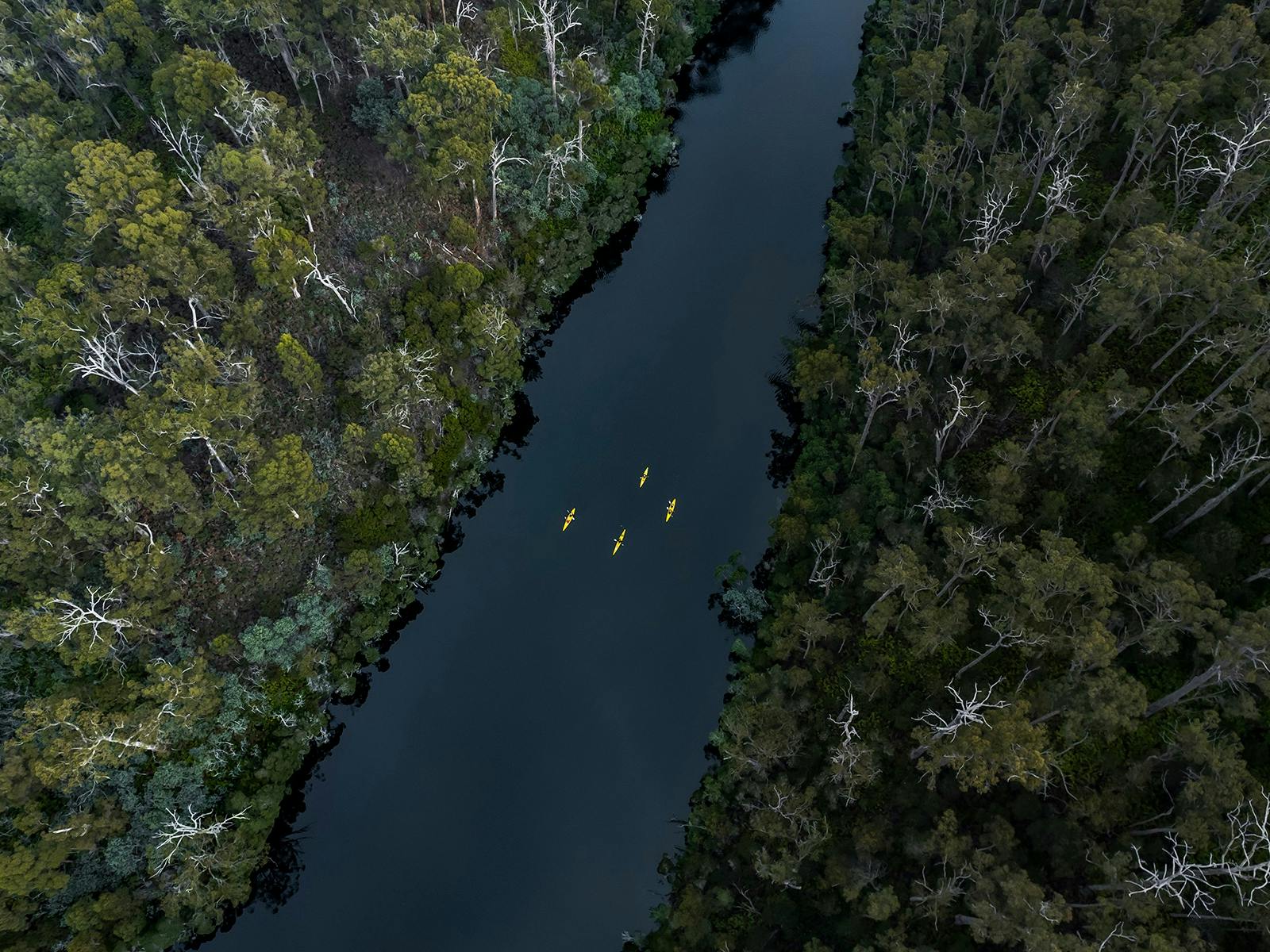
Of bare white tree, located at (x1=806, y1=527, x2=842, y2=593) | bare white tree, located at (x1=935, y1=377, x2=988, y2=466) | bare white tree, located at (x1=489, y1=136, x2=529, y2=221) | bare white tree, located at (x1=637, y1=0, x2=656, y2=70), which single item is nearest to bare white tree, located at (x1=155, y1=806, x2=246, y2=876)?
bare white tree, located at (x1=806, y1=527, x2=842, y2=593)

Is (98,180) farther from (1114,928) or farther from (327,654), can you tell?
(1114,928)

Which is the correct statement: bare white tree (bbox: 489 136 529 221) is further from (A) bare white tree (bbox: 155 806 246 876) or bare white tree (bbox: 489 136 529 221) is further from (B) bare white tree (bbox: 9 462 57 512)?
(A) bare white tree (bbox: 155 806 246 876)

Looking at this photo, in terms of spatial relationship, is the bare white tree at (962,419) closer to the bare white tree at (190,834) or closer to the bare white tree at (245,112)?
the bare white tree at (190,834)

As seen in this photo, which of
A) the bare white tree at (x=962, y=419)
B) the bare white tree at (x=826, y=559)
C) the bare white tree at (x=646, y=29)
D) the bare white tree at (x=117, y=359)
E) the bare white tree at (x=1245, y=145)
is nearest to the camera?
the bare white tree at (x=117, y=359)

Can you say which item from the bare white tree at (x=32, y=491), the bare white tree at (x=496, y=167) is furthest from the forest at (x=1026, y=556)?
the bare white tree at (x=32, y=491)

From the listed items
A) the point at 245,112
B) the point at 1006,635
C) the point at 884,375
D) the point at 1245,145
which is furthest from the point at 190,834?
the point at 1245,145

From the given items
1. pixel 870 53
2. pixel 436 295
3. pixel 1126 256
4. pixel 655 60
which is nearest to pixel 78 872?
pixel 436 295

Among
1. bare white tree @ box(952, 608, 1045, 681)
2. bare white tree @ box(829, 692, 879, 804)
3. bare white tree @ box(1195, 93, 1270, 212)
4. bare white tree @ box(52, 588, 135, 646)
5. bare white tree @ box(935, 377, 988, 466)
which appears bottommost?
bare white tree @ box(52, 588, 135, 646)
